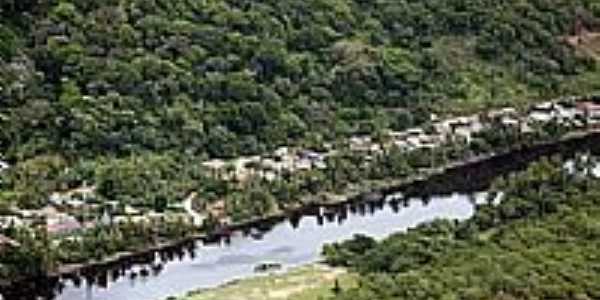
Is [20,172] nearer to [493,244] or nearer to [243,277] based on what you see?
[243,277]

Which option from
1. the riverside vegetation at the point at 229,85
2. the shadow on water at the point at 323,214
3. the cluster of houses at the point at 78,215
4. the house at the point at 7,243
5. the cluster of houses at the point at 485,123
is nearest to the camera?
the shadow on water at the point at 323,214

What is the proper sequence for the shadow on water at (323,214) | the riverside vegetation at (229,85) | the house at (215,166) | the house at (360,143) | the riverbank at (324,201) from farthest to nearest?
the house at (360,143) < the house at (215,166) < the riverside vegetation at (229,85) < the riverbank at (324,201) < the shadow on water at (323,214)

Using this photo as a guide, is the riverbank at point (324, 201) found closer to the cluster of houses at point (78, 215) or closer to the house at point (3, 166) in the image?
the cluster of houses at point (78, 215)

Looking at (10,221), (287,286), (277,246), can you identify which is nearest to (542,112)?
(277,246)

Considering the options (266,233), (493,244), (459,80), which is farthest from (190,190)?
(459,80)

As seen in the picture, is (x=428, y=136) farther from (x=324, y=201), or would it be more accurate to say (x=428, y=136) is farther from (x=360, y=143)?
(x=324, y=201)

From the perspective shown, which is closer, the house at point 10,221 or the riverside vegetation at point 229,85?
the house at point 10,221

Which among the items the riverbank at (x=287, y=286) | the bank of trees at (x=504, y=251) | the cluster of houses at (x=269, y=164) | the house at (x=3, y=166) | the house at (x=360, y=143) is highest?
the house at (x=3, y=166)

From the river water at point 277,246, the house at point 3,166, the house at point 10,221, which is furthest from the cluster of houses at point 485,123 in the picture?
the house at point 10,221
